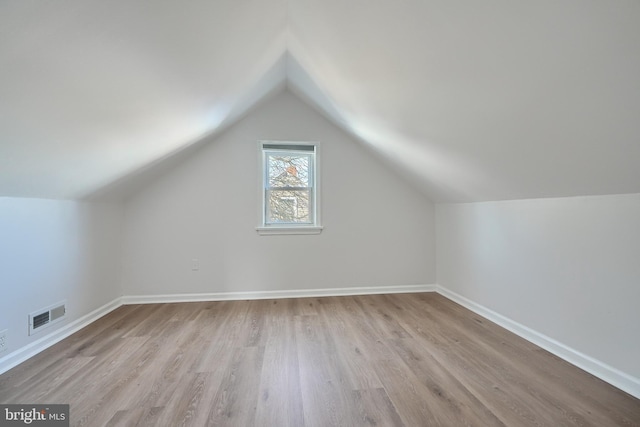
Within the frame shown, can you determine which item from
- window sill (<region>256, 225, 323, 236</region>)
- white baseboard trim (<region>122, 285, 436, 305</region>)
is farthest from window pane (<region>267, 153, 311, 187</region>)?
white baseboard trim (<region>122, 285, 436, 305</region>)

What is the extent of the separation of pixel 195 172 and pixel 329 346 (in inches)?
96.7

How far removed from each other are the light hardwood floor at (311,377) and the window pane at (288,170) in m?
1.67

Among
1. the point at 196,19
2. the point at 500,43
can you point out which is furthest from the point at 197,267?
the point at 500,43

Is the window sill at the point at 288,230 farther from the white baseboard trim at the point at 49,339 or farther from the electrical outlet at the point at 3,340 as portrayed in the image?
the electrical outlet at the point at 3,340

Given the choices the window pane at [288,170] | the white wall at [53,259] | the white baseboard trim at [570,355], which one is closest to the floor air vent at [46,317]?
the white wall at [53,259]

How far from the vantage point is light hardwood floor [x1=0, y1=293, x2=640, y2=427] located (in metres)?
1.39

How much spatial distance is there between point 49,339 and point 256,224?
6.52ft

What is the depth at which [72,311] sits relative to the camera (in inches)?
92.6

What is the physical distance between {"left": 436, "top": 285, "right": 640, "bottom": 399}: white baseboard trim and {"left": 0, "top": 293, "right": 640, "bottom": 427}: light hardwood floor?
6 centimetres

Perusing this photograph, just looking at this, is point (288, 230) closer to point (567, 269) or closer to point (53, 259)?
point (53, 259)

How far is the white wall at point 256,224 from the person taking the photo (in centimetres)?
313

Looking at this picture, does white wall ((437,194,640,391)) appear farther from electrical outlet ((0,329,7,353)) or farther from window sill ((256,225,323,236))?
electrical outlet ((0,329,7,353))

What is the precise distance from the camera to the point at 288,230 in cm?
333

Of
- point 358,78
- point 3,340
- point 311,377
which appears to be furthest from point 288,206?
point 3,340
